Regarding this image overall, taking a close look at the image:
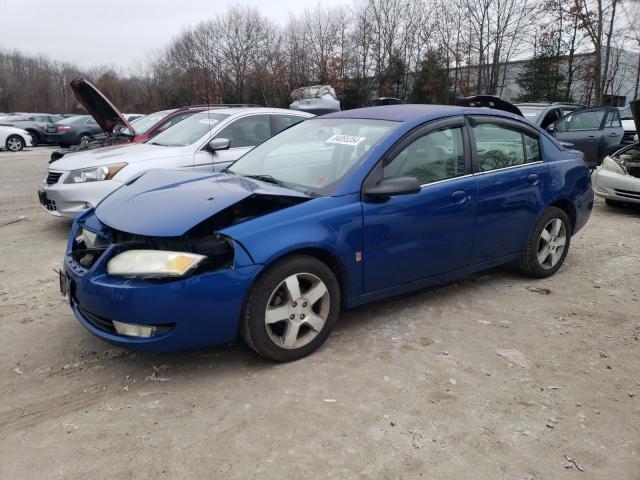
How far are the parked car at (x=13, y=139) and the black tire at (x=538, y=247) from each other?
70.7 feet

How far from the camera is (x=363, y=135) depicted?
3.86 m

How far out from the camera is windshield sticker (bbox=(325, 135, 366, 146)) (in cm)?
382

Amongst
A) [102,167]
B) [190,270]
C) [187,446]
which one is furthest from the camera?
[102,167]

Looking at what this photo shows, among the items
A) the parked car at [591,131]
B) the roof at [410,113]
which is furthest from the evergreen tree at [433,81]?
the roof at [410,113]

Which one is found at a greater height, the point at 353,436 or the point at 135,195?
the point at 135,195

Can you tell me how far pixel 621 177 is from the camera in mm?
8016

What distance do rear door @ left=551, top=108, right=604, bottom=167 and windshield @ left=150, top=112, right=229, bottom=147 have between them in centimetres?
754

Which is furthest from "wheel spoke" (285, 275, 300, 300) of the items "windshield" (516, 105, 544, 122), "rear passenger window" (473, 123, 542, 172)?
"windshield" (516, 105, 544, 122)

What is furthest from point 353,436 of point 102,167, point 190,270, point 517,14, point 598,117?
point 517,14

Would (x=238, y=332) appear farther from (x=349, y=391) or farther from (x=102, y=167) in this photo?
(x=102, y=167)

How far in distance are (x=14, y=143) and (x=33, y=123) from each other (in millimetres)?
4897

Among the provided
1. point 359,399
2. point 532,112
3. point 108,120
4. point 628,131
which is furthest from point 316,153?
point 628,131

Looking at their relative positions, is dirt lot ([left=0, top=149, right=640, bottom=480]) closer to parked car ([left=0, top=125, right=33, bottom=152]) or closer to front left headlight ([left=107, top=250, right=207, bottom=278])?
front left headlight ([left=107, top=250, right=207, bottom=278])

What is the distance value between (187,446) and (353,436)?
792 mm
